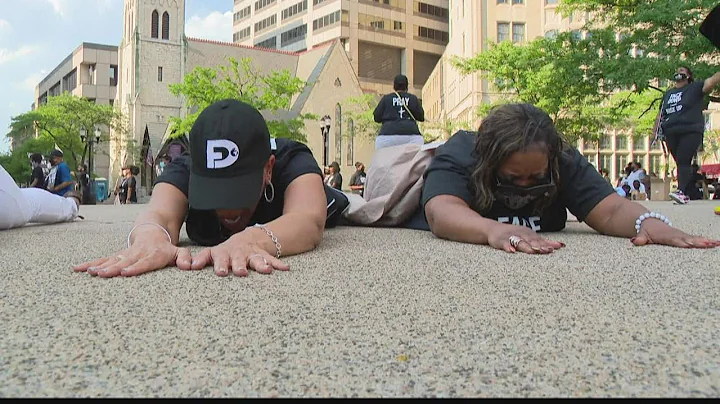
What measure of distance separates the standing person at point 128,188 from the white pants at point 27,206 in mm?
14277

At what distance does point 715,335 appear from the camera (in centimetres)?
139

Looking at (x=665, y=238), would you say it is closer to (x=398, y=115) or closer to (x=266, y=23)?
(x=398, y=115)

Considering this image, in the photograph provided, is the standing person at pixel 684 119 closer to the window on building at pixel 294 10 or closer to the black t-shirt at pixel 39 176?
the black t-shirt at pixel 39 176

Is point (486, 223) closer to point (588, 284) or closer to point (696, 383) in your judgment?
point (588, 284)

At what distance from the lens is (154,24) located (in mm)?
46562

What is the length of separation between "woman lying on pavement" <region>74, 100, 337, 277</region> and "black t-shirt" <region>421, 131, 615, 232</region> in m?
0.83

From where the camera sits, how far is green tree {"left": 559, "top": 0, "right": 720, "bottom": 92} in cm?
1226

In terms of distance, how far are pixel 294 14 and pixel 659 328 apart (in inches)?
2656

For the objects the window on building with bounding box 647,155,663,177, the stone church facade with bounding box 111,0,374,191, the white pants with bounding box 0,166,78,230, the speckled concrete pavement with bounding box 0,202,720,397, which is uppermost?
the stone church facade with bounding box 111,0,374,191

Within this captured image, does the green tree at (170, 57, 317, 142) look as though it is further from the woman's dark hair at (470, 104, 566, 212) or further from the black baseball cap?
the black baseball cap

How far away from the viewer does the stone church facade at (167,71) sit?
4406cm

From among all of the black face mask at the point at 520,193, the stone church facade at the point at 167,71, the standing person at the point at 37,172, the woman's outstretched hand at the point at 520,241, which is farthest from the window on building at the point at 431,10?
the woman's outstretched hand at the point at 520,241

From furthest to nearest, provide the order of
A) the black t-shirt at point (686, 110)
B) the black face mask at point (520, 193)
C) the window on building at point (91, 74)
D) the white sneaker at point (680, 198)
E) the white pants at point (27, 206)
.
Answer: the window on building at point (91, 74) < the white sneaker at point (680, 198) < the black t-shirt at point (686, 110) < the white pants at point (27, 206) < the black face mask at point (520, 193)

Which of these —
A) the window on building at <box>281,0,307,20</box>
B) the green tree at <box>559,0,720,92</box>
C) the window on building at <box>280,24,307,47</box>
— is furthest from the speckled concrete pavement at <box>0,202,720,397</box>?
the window on building at <box>281,0,307,20</box>
